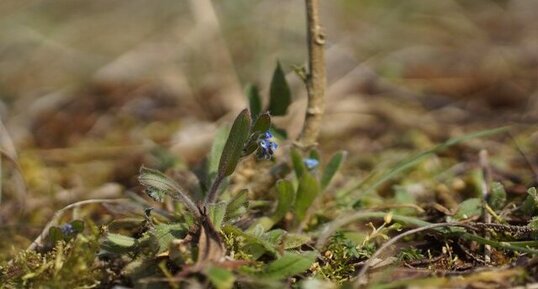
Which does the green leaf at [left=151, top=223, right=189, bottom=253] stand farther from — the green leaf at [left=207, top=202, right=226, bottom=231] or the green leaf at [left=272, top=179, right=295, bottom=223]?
the green leaf at [left=272, top=179, right=295, bottom=223]

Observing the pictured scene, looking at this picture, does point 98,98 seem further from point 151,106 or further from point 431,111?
point 431,111

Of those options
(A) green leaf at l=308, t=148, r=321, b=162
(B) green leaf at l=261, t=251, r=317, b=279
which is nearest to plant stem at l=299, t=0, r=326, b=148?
(A) green leaf at l=308, t=148, r=321, b=162

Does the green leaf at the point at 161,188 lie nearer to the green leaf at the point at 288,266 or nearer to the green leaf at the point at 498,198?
the green leaf at the point at 288,266

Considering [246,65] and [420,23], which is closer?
[246,65]

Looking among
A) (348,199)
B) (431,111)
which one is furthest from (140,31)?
(348,199)

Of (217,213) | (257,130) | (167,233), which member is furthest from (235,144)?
(167,233)

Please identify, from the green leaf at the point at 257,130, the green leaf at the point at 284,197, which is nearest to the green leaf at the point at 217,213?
the green leaf at the point at 257,130
